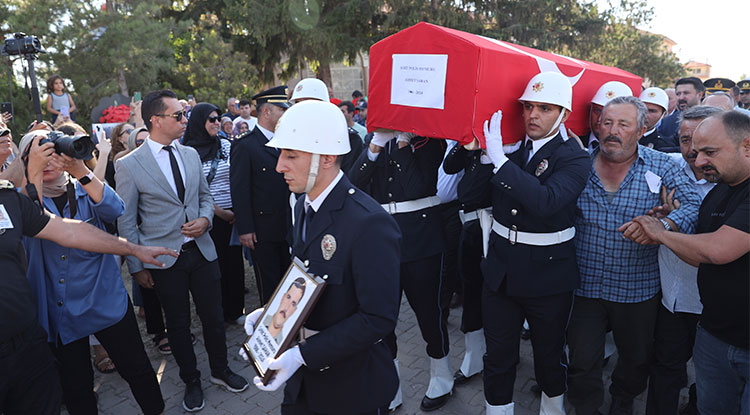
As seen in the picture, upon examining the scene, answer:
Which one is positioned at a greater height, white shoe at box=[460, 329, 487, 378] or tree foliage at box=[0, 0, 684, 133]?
tree foliage at box=[0, 0, 684, 133]

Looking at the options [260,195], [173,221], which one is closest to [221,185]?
[260,195]

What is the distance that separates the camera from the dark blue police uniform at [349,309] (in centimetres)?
190

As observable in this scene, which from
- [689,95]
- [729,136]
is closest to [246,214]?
[729,136]

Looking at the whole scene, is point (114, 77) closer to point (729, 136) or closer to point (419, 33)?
point (419, 33)

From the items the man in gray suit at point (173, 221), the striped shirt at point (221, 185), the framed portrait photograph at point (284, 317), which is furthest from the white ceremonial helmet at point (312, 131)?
the striped shirt at point (221, 185)

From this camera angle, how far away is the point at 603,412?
348cm

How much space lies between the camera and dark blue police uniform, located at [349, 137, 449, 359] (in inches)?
136

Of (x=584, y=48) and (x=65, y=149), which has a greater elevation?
(x=584, y=48)

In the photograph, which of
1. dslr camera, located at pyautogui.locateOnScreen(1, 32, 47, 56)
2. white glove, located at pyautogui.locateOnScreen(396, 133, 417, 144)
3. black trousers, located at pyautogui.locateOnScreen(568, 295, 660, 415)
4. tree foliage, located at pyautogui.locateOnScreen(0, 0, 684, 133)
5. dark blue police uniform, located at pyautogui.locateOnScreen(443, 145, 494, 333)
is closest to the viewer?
black trousers, located at pyautogui.locateOnScreen(568, 295, 660, 415)

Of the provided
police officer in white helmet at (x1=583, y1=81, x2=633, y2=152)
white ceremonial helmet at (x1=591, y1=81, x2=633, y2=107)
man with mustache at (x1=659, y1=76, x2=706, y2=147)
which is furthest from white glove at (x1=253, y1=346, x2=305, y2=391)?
man with mustache at (x1=659, y1=76, x2=706, y2=147)

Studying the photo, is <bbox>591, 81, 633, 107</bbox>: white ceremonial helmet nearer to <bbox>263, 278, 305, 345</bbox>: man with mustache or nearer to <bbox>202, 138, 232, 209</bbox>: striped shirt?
<bbox>263, 278, 305, 345</bbox>: man with mustache

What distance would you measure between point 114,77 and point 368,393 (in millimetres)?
16964

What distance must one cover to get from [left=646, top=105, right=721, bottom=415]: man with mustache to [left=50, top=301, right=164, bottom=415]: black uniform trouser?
341cm

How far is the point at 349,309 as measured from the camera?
1.99 metres
